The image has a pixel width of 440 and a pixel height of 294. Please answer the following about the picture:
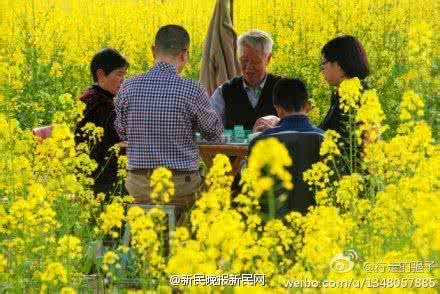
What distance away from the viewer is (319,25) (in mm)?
10844

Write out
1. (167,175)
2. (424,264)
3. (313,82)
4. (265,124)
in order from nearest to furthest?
(424,264)
(167,175)
(265,124)
(313,82)

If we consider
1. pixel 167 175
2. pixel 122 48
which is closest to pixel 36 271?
pixel 167 175

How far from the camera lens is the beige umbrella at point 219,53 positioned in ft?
24.3

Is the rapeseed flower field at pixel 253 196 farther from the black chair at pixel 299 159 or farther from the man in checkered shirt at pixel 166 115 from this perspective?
the man in checkered shirt at pixel 166 115

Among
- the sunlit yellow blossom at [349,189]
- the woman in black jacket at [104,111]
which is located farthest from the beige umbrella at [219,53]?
the sunlit yellow blossom at [349,189]

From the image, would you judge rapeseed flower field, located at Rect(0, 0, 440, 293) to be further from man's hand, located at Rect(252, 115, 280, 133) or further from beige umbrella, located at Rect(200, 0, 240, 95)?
beige umbrella, located at Rect(200, 0, 240, 95)

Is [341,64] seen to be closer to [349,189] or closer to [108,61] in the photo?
[349,189]

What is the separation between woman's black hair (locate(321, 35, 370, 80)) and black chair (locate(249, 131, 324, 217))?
74 centimetres

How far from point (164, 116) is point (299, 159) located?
3.00ft

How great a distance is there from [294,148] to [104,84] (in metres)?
1.82

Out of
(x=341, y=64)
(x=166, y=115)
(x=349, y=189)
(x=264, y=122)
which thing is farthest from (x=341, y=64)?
(x=349, y=189)

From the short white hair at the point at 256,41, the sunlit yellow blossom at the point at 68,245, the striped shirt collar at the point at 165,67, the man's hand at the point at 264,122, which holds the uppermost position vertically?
the short white hair at the point at 256,41

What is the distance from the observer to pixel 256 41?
673cm

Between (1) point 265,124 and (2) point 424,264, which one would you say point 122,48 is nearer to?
(1) point 265,124
